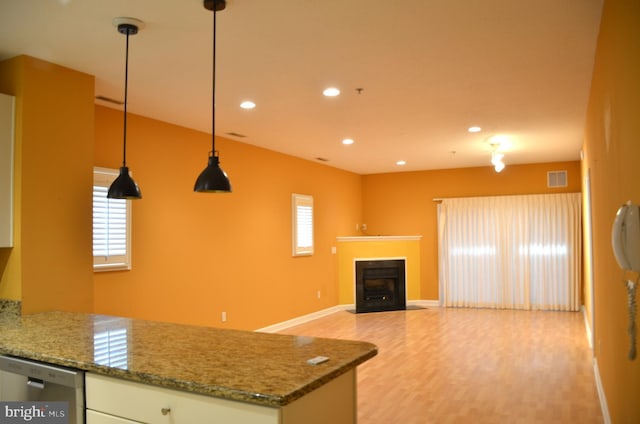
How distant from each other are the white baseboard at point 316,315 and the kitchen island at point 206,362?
13.7ft

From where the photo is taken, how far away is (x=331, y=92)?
4.50 metres

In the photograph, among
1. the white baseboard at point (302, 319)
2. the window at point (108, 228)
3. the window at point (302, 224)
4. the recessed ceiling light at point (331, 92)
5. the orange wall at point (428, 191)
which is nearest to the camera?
the recessed ceiling light at point (331, 92)

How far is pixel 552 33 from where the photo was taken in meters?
3.28

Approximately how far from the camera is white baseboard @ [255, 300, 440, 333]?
288 inches

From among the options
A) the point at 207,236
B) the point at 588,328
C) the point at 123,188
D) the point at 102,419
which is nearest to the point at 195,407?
the point at 102,419

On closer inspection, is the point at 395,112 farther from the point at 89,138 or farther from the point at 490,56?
the point at 89,138

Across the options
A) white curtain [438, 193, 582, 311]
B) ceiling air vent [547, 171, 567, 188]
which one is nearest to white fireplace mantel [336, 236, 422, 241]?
white curtain [438, 193, 582, 311]

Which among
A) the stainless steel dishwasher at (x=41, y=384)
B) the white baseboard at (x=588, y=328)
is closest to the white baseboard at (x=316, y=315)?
the white baseboard at (x=588, y=328)

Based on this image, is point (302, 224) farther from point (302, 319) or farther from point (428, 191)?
point (428, 191)

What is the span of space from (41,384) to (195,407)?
3.18 ft

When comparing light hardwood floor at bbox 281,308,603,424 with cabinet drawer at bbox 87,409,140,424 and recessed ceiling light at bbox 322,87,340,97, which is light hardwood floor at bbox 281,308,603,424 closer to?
cabinet drawer at bbox 87,409,140,424

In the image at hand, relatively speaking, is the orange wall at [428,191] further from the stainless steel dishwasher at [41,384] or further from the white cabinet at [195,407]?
the stainless steel dishwasher at [41,384]

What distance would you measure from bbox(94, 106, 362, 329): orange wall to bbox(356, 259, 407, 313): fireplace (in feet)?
2.76

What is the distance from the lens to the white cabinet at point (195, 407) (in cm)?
172
